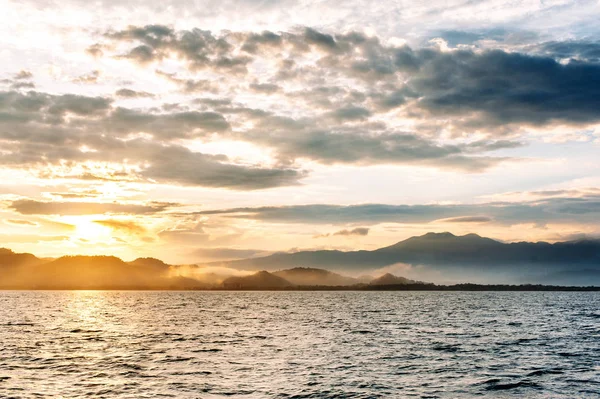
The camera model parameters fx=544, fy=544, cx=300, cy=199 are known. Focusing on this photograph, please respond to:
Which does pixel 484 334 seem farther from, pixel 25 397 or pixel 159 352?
pixel 25 397

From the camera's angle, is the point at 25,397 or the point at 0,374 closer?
the point at 25,397

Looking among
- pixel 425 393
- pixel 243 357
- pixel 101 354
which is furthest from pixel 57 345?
pixel 425 393

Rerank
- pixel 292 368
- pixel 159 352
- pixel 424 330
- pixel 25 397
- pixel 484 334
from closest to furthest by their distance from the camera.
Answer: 1. pixel 25 397
2. pixel 292 368
3. pixel 159 352
4. pixel 484 334
5. pixel 424 330

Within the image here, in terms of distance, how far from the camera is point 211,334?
9094 centimetres

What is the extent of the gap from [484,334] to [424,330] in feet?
34.8

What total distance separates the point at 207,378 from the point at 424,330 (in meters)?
56.3

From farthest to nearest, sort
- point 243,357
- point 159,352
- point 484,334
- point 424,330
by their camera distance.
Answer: point 424,330 → point 484,334 → point 159,352 → point 243,357

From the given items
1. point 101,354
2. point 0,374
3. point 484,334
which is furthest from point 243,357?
point 484,334

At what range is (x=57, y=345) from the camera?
74.4 metres

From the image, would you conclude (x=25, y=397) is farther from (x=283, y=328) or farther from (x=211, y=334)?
(x=283, y=328)

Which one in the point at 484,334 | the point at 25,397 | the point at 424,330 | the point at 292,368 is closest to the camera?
the point at 25,397

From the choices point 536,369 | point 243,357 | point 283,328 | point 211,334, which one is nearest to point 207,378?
point 243,357

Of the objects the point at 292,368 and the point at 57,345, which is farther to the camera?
the point at 57,345

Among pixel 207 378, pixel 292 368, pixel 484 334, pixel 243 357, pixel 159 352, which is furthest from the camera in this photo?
pixel 484 334
